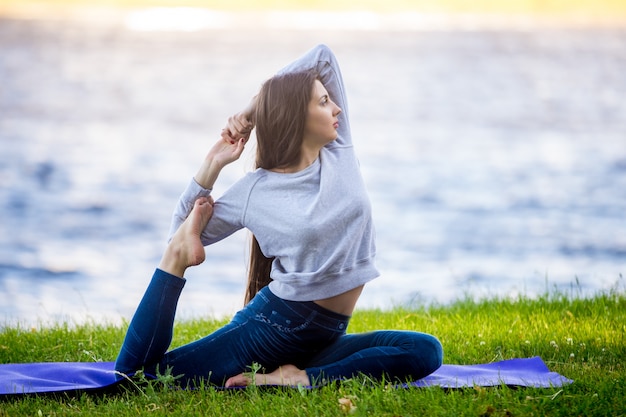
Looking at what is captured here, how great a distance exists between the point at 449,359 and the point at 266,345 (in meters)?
1.19

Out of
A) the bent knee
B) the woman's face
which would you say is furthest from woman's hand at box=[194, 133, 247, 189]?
the bent knee

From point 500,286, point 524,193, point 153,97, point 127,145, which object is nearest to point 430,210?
point 524,193

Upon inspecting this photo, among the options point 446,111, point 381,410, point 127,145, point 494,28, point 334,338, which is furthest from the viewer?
point 494,28

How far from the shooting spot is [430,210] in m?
16.4

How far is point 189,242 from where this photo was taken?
406 centimetres

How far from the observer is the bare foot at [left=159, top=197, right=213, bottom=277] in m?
4.05

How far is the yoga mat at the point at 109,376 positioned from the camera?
4023 millimetres

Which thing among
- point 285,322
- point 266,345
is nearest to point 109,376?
point 266,345

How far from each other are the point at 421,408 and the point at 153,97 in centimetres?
3217

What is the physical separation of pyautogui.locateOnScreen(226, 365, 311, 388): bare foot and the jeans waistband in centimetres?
28

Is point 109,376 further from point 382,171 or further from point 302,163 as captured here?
point 382,171

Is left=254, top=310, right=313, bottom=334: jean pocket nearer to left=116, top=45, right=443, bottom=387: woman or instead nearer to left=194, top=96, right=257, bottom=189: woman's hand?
left=116, top=45, right=443, bottom=387: woman

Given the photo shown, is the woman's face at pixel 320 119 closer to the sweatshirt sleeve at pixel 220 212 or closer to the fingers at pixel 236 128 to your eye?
the fingers at pixel 236 128

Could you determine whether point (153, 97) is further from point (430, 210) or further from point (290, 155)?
point (290, 155)
